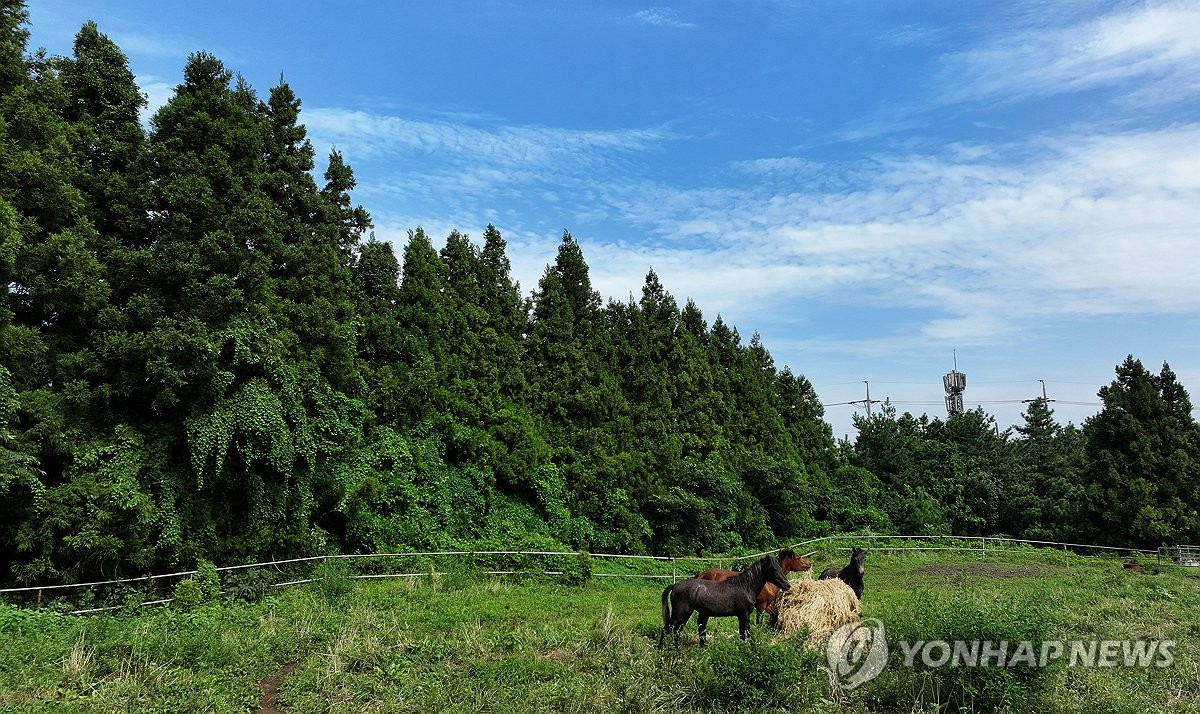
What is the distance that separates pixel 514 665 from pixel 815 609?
4572mm

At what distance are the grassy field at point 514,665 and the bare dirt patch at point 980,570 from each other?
37.5 feet

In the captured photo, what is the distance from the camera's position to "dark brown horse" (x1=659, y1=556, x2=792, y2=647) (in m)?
10.1

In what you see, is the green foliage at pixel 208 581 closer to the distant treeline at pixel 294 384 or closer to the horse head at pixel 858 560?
the distant treeline at pixel 294 384

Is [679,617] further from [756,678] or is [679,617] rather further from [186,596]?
[186,596]

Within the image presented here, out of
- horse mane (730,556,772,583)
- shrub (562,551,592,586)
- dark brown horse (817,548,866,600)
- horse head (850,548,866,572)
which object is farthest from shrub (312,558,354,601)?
horse head (850,548,866,572)

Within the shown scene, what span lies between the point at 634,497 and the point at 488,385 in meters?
7.14

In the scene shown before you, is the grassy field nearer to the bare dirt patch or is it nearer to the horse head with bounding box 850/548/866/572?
the horse head with bounding box 850/548/866/572

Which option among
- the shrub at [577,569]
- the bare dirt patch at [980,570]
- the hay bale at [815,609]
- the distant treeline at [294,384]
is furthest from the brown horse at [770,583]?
the bare dirt patch at [980,570]

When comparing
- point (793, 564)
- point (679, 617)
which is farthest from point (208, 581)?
point (793, 564)

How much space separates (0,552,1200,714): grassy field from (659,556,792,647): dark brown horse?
389 millimetres

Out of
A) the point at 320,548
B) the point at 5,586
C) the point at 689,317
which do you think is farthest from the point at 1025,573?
the point at 5,586

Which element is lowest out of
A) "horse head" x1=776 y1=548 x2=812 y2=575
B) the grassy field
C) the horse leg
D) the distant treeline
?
the grassy field

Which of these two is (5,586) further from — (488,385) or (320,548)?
(488,385)

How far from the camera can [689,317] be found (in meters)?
34.3
